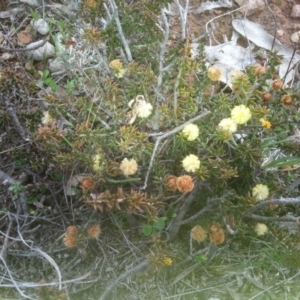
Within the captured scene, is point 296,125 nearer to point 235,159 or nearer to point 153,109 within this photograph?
point 235,159

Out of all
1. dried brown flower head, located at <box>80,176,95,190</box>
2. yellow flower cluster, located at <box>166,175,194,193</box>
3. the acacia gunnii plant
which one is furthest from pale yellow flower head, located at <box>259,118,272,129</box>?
dried brown flower head, located at <box>80,176,95,190</box>

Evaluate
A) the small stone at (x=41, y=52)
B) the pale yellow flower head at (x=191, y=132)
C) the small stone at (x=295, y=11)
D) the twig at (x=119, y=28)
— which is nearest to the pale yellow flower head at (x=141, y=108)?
the pale yellow flower head at (x=191, y=132)

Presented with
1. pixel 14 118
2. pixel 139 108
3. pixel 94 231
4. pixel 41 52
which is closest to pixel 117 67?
pixel 139 108

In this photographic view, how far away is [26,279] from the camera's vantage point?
5.99 feet

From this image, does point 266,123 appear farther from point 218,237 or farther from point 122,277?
point 122,277

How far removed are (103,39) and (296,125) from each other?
0.67 metres

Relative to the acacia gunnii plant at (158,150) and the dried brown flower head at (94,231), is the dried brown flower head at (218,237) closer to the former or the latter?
the acacia gunnii plant at (158,150)

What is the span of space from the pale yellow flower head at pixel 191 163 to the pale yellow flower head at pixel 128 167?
0.43 ft

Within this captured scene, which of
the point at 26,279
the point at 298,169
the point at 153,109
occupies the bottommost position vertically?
the point at 26,279

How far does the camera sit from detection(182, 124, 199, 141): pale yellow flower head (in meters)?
1.59

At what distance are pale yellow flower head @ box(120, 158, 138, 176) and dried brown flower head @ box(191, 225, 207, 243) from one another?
277mm

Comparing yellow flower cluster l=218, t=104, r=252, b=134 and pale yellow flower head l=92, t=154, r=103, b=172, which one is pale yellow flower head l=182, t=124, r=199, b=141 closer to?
yellow flower cluster l=218, t=104, r=252, b=134

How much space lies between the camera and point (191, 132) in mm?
1590

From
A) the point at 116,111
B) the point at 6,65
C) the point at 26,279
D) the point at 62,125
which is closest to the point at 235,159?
the point at 116,111
